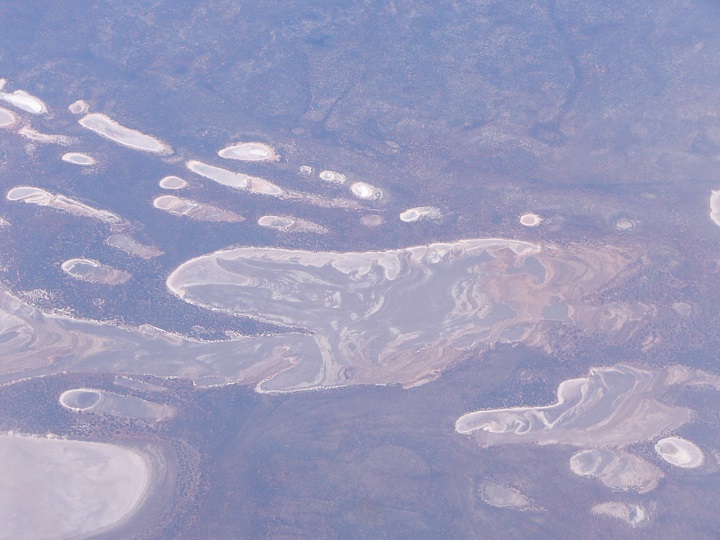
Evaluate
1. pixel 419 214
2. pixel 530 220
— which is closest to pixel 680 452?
pixel 530 220

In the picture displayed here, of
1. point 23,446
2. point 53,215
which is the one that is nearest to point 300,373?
point 23,446

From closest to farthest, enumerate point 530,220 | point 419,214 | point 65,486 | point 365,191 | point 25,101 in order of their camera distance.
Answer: point 65,486 < point 530,220 < point 419,214 < point 365,191 < point 25,101

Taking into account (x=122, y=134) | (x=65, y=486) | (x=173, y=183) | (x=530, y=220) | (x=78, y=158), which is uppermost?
(x=122, y=134)

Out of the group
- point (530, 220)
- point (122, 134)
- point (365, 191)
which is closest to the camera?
point (530, 220)

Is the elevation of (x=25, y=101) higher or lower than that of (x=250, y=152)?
higher

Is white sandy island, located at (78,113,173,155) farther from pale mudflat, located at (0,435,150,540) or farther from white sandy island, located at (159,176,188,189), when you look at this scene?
pale mudflat, located at (0,435,150,540)

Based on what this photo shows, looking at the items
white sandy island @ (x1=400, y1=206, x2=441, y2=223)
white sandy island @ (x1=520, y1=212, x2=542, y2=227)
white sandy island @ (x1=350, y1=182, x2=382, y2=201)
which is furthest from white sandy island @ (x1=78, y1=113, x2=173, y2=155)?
white sandy island @ (x1=520, y1=212, x2=542, y2=227)

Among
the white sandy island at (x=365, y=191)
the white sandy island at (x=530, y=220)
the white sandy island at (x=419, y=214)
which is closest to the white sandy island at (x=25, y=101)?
the white sandy island at (x=365, y=191)

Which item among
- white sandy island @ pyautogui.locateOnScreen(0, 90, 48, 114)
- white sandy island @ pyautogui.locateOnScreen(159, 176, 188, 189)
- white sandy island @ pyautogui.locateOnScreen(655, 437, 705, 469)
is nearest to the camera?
white sandy island @ pyautogui.locateOnScreen(655, 437, 705, 469)

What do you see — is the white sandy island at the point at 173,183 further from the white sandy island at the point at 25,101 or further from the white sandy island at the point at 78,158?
the white sandy island at the point at 25,101

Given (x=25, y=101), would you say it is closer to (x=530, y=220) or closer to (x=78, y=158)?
(x=78, y=158)

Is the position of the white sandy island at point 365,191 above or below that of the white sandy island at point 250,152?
below
